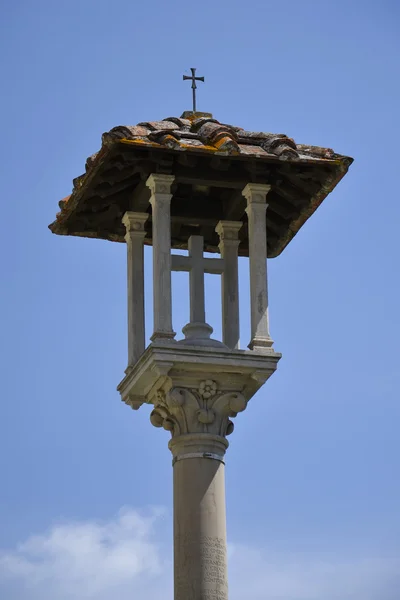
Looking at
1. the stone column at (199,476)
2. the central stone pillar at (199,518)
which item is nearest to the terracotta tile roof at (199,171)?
the stone column at (199,476)

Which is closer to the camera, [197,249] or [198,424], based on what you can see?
[198,424]

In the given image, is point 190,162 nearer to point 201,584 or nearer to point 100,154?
point 100,154

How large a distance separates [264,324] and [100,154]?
315 centimetres

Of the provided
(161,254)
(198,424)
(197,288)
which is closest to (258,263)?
(197,288)

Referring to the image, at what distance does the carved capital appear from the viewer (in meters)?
29.7

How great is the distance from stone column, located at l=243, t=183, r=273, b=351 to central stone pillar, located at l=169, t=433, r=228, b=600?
4.86ft

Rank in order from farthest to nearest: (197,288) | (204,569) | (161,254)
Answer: (197,288) → (161,254) → (204,569)

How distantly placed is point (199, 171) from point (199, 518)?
4825 mm

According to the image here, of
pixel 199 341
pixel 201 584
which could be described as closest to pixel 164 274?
pixel 199 341

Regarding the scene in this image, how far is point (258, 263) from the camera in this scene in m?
29.8

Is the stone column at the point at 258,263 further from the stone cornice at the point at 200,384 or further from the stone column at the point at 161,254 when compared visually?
the stone column at the point at 161,254

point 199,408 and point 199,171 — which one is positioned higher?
point 199,171

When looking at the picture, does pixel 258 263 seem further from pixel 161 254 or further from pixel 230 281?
pixel 161 254

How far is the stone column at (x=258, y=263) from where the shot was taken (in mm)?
29375
